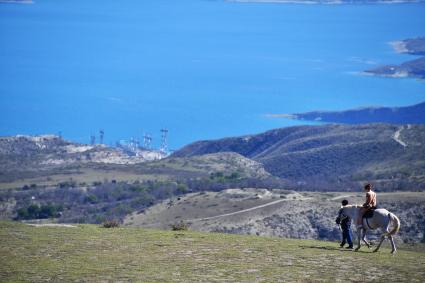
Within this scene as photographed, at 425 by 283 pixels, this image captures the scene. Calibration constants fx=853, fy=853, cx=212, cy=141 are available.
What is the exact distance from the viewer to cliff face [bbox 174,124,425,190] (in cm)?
7181

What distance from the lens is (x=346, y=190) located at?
62.7 metres

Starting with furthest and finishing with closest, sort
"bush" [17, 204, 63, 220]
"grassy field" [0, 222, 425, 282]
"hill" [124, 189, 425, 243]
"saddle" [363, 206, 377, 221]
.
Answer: "bush" [17, 204, 63, 220]
"hill" [124, 189, 425, 243]
"saddle" [363, 206, 377, 221]
"grassy field" [0, 222, 425, 282]

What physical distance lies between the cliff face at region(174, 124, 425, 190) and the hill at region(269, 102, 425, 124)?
58.8 meters

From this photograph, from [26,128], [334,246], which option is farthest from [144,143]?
[334,246]

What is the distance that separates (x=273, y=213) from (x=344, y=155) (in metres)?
39.6

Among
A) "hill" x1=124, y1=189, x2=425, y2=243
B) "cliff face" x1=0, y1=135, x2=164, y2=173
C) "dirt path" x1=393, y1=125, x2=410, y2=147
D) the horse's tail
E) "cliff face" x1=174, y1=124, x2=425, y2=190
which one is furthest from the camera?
"cliff face" x1=0, y1=135, x2=164, y2=173

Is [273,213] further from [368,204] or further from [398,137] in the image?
[398,137]

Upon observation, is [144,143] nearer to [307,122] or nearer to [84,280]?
Answer: [307,122]

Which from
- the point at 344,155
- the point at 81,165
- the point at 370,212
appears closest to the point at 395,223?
the point at 370,212

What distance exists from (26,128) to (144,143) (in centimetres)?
2984

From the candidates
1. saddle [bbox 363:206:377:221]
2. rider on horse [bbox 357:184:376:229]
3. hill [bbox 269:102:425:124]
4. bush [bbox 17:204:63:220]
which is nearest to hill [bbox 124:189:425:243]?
bush [bbox 17:204:63:220]

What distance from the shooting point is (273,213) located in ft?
164

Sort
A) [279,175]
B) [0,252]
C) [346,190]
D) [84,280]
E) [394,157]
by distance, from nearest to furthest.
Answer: [84,280] → [0,252] → [346,190] → [394,157] → [279,175]

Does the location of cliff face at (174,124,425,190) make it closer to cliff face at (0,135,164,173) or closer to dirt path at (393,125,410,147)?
dirt path at (393,125,410,147)
